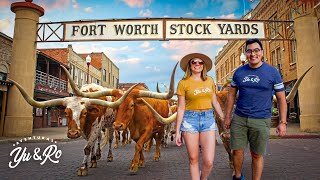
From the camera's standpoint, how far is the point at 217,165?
626 cm

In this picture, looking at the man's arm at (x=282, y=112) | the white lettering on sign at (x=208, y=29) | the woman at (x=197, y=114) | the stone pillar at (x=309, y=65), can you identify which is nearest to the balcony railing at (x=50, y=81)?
the white lettering on sign at (x=208, y=29)

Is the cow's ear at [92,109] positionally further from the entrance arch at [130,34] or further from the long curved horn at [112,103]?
the entrance arch at [130,34]

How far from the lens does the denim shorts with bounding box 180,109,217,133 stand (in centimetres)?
351

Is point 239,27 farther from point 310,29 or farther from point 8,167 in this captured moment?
point 8,167

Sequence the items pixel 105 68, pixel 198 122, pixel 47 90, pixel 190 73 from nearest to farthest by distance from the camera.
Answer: pixel 198 122, pixel 190 73, pixel 47 90, pixel 105 68

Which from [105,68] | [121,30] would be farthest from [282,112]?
[105,68]

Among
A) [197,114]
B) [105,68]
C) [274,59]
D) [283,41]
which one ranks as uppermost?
[105,68]

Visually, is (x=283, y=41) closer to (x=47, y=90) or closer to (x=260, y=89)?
(x=47, y=90)

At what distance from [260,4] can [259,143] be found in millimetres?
26377

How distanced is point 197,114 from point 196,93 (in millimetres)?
286

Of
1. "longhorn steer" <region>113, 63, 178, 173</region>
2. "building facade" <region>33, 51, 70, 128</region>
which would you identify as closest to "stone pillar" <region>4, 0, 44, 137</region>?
"building facade" <region>33, 51, 70, 128</region>

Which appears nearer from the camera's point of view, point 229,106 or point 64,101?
point 229,106

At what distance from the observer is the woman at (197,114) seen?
348 cm

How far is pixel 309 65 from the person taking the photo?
46.8 ft
